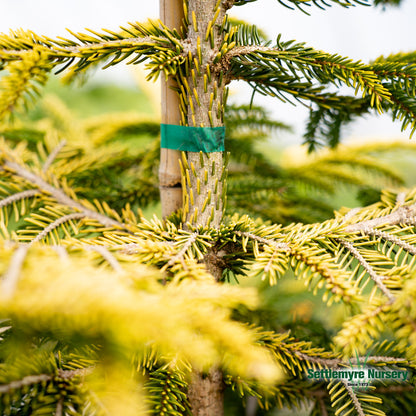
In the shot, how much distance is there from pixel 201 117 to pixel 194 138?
0.03 m

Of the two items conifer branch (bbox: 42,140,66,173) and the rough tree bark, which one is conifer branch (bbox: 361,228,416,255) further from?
conifer branch (bbox: 42,140,66,173)

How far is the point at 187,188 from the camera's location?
479 mm

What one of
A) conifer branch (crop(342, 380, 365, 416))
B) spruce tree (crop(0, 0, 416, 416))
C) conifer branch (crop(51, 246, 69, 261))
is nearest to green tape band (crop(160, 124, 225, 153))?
spruce tree (crop(0, 0, 416, 416))

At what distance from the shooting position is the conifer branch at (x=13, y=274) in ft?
0.71

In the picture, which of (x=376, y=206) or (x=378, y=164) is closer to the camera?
(x=376, y=206)

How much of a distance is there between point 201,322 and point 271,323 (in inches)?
19.0

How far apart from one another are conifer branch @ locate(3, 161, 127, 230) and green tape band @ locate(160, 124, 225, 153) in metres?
0.17

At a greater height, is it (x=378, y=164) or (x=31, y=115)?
(x=378, y=164)

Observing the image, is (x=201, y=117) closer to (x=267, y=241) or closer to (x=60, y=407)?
(x=267, y=241)

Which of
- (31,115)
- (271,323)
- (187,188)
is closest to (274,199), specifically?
(271,323)

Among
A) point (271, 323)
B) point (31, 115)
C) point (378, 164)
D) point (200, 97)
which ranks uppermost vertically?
point (200, 97)

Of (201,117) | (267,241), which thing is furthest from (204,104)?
(267,241)

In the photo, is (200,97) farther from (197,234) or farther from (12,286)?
(12,286)

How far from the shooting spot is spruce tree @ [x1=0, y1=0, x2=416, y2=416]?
0.24 metres
